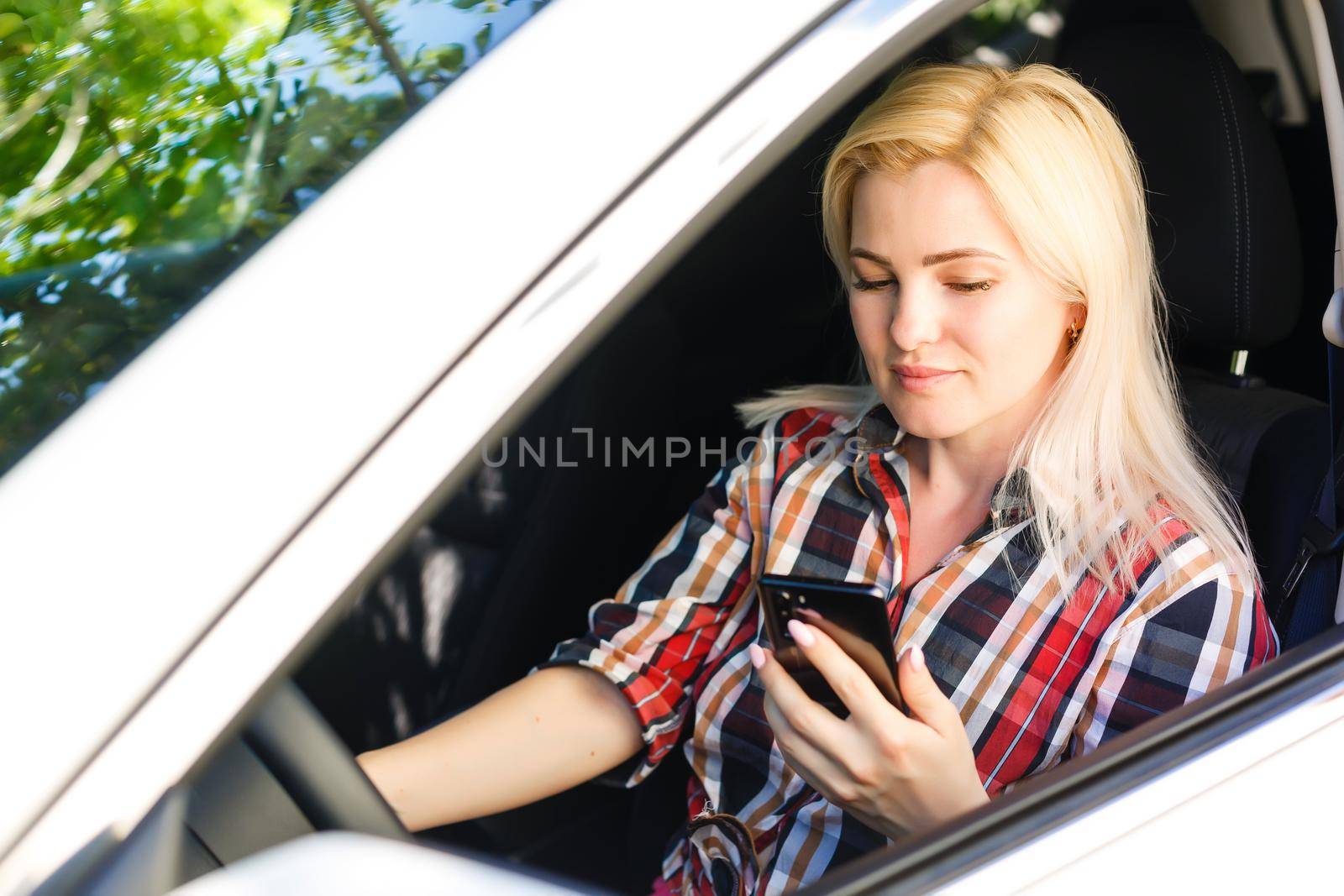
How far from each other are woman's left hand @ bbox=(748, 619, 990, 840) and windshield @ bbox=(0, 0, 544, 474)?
59cm

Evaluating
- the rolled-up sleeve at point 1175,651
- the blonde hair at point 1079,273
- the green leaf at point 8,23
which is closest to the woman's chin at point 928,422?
the blonde hair at point 1079,273

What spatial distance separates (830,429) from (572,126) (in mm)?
992

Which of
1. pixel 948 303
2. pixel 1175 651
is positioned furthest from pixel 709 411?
pixel 1175 651

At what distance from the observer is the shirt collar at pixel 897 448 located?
141 cm

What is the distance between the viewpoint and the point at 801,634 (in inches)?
41.5

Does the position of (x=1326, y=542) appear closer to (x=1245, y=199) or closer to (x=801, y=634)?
(x=1245, y=199)

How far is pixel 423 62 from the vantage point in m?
0.87

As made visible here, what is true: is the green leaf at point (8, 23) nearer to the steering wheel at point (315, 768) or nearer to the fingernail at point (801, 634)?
the steering wheel at point (315, 768)

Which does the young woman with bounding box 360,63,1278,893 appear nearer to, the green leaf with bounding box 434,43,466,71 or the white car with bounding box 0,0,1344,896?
the white car with bounding box 0,0,1344,896

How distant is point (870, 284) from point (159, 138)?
0.82 meters

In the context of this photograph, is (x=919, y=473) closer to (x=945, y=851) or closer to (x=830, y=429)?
(x=830, y=429)

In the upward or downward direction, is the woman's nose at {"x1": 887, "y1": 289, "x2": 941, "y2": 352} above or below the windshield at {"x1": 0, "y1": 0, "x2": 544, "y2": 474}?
below

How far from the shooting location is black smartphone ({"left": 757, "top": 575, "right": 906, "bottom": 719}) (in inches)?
40.3

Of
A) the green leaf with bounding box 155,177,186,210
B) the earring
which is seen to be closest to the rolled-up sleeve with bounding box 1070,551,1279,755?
the earring
